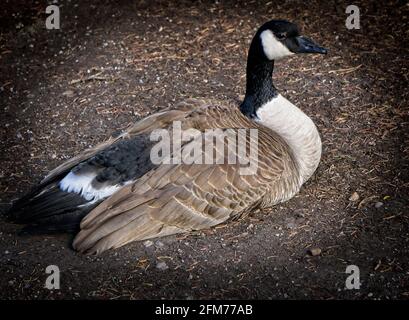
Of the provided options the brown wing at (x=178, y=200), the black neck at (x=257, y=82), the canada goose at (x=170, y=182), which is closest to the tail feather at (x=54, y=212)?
the canada goose at (x=170, y=182)

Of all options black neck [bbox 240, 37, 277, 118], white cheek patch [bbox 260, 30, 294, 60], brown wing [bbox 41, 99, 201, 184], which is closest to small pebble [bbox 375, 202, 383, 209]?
black neck [bbox 240, 37, 277, 118]

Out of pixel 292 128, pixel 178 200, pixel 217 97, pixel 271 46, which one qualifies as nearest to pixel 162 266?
pixel 178 200

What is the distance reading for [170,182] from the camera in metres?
4.23

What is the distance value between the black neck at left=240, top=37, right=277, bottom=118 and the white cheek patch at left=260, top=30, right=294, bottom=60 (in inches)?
2.2

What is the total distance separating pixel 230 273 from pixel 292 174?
0.94 m

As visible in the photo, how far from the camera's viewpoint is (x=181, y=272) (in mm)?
4180

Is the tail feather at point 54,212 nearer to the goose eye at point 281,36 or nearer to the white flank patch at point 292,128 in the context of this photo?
the white flank patch at point 292,128

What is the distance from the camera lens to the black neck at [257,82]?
15.4ft

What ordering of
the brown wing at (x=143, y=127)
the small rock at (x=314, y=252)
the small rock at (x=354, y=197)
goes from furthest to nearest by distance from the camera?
the small rock at (x=354, y=197), the brown wing at (x=143, y=127), the small rock at (x=314, y=252)

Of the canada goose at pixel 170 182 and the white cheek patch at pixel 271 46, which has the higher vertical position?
the white cheek patch at pixel 271 46

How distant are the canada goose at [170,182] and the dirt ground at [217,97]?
185 mm

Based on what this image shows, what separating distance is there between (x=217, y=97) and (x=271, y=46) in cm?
130

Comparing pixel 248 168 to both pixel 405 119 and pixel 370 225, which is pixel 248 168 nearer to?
pixel 370 225

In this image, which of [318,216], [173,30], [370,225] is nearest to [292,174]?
[318,216]
